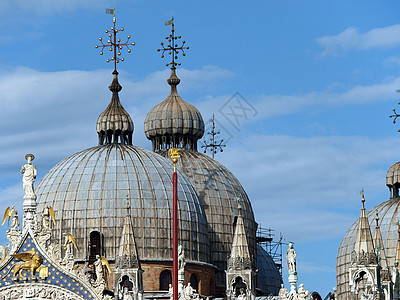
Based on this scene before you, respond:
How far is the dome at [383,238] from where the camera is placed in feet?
372

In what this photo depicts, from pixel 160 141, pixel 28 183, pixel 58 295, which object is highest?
pixel 160 141

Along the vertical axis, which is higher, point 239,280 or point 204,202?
point 204,202

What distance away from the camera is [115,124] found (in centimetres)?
→ 11006

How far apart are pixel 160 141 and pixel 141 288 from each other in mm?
25148

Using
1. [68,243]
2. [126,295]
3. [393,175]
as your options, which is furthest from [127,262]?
[393,175]

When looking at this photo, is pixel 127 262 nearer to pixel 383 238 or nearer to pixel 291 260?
pixel 291 260

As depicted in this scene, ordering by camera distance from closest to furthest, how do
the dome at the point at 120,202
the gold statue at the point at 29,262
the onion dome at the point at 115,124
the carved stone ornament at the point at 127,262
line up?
the gold statue at the point at 29,262 → the carved stone ornament at the point at 127,262 → the dome at the point at 120,202 → the onion dome at the point at 115,124

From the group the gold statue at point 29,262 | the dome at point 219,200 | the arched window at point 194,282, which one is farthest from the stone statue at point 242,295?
the dome at point 219,200

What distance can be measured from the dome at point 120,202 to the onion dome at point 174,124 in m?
11.3

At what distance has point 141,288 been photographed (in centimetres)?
9662

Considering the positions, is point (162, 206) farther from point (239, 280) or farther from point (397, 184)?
point (397, 184)

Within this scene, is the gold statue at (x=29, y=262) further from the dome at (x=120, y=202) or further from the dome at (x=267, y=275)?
the dome at (x=267, y=275)

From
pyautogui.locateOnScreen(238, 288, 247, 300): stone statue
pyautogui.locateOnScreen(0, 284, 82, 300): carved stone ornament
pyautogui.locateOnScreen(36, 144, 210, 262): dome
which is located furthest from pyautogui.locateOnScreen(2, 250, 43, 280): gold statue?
pyautogui.locateOnScreen(238, 288, 247, 300): stone statue

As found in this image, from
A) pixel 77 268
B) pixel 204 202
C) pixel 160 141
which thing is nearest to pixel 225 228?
pixel 204 202
